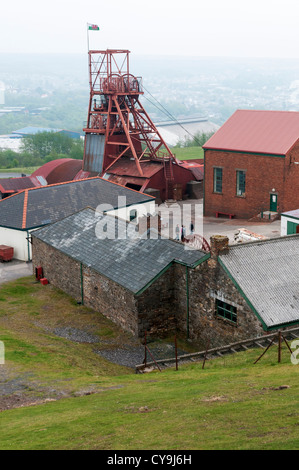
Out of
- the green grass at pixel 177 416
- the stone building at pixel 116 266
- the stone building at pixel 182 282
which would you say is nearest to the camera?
the green grass at pixel 177 416

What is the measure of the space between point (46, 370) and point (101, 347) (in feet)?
13.8

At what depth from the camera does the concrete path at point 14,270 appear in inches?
1339

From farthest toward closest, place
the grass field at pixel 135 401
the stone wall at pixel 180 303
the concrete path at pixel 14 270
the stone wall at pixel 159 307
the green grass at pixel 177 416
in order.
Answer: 1. the concrete path at pixel 14 270
2. the stone wall at pixel 159 307
3. the stone wall at pixel 180 303
4. the grass field at pixel 135 401
5. the green grass at pixel 177 416

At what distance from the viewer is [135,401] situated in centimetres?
1502

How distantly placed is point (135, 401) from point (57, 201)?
27.0 m

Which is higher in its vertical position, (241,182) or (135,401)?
(241,182)

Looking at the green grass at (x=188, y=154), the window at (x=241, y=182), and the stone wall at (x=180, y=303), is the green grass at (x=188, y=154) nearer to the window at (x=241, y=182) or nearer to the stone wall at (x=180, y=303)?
the window at (x=241, y=182)

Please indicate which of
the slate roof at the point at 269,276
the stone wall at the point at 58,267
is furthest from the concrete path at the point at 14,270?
the slate roof at the point at 269,276

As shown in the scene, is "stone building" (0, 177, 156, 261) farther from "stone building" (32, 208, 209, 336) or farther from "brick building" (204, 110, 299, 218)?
"brick building" (204, 110, 299, 218)

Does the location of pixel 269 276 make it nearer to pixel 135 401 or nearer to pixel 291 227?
pixel 135 401

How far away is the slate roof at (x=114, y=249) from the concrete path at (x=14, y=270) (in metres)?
2.89

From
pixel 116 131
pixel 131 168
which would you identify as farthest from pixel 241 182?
pixel 116 131
